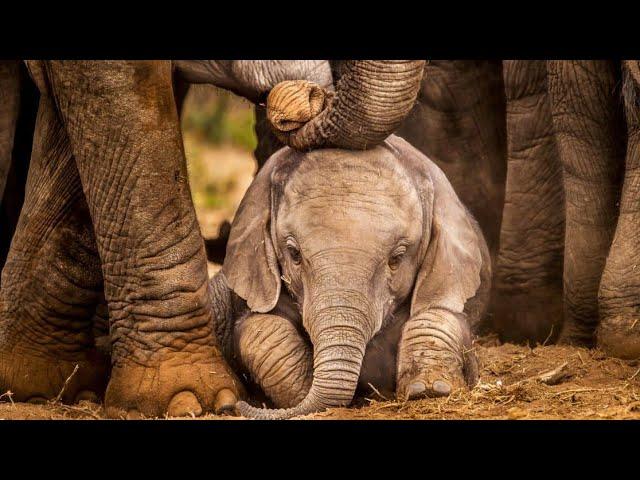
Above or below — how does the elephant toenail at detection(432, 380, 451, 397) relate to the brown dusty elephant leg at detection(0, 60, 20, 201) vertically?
below

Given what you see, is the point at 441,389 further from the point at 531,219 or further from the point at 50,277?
the point at 531,219

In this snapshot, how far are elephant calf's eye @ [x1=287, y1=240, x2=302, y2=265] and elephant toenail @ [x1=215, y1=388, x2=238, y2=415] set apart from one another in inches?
16.0

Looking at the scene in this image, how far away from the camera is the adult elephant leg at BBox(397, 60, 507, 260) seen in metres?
6.51

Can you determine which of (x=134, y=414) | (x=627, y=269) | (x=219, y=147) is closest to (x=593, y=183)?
(x=627, y=269)

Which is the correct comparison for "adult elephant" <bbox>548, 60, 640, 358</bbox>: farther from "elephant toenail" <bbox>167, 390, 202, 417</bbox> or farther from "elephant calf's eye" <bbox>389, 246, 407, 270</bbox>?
"elephant toenail" <bbox>167, 390, 202, 417</bbox>

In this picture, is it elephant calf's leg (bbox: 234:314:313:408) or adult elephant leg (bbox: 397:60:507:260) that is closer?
elephant calf's leg (bbox: 234:314:313:408)

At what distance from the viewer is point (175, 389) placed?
4.82 metres

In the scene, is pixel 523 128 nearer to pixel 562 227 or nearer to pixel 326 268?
pixel 562 227

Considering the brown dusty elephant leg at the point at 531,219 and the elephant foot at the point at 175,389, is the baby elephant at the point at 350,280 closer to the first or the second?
Result: the elephant foot at the point at 175,389

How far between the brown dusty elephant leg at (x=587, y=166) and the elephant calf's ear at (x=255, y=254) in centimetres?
105

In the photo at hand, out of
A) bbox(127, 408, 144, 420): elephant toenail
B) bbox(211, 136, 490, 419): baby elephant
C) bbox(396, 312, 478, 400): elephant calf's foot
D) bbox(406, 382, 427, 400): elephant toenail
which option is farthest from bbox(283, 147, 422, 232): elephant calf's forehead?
bbox(127, 408, 144, 420): elephant toenail

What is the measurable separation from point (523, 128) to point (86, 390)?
6.09 feet

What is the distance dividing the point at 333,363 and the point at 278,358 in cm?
33

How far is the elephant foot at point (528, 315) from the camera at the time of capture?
6078 mm
